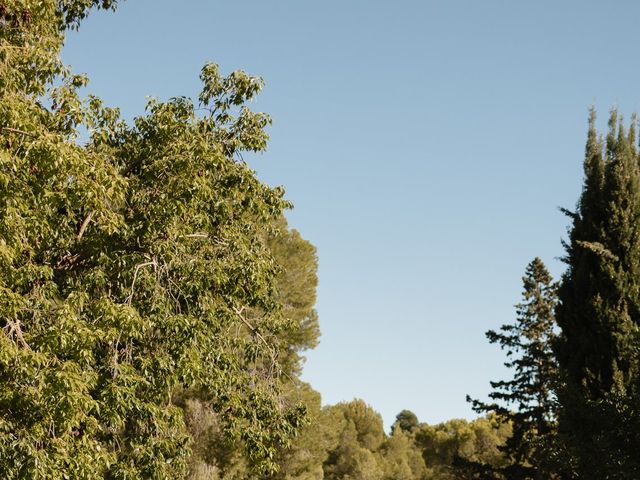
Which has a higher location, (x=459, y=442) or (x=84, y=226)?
(x=459, y=442)

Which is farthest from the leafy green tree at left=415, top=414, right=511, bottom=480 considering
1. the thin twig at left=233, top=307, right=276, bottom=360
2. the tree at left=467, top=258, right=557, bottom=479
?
the thin twig at left=233, top=307, right=276, bottom=360

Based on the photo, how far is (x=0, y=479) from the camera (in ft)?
30.8

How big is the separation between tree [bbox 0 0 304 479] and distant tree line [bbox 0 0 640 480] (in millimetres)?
39

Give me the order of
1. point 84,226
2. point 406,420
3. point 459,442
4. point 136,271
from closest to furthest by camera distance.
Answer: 1. point 136,271
2. point 84,226
3. point 459,442
4. point 406,420

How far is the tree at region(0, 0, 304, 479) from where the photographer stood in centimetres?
934

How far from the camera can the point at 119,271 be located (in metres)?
11.6

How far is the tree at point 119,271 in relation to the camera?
9344 millimetres

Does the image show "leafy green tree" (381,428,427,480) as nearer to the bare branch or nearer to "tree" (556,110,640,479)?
"tree" (556,110,640,479)

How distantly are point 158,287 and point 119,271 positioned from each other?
0.75 meters

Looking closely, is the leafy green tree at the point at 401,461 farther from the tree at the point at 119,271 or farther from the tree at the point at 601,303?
the tree at the point at 119,271

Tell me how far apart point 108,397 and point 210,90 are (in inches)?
262

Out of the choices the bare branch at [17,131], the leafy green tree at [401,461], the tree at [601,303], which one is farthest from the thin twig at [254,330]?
the leafy green tree at [401,461]

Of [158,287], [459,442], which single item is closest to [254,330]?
[158,287]

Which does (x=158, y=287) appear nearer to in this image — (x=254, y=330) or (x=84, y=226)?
(x=84, y=226)
